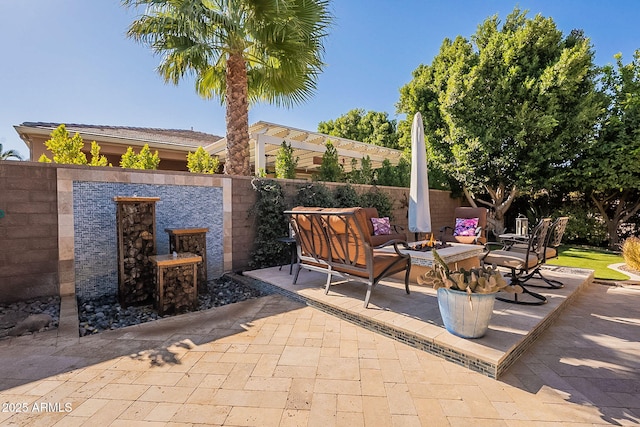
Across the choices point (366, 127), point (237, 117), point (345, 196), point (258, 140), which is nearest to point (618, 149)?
point (345, 196)

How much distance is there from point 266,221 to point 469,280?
413 centimetres

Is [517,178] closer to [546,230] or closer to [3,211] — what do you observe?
[546,230]

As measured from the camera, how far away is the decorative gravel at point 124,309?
3.43 metres

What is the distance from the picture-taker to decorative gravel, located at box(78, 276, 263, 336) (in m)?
A: 3.43

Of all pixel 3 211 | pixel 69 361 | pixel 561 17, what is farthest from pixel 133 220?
pixel 561 17

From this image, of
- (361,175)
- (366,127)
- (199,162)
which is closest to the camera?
(199,162)

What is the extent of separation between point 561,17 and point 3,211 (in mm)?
14266

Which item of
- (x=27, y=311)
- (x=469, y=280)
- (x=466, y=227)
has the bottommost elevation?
(x=27, y=311)

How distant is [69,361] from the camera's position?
2.50 metres

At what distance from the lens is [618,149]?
879 centimetres

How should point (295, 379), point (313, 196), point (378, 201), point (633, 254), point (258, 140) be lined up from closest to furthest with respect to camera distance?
1. point (295, 379)
2. point (633, 254)
3. point (313, 196)
4. point (378, 201)
5. point (258, 140)

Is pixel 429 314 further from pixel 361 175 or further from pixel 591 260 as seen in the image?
pixel 591 260

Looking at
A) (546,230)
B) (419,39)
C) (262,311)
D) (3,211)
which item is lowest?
(262,311)

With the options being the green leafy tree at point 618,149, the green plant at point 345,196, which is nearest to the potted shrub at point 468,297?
the green plant at point 345,196
